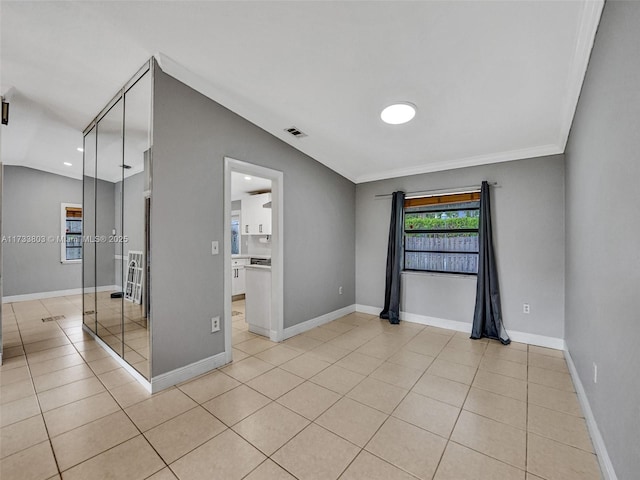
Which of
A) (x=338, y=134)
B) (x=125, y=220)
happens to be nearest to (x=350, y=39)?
(x=338, y=134)

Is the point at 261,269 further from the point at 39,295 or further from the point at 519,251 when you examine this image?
the point at 39,295

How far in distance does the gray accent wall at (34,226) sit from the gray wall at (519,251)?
6.83 meters

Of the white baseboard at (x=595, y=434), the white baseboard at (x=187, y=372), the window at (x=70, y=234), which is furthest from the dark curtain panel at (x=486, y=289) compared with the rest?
the window at (x=70, y=234)

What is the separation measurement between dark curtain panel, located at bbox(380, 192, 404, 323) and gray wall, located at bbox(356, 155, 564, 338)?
214 mm

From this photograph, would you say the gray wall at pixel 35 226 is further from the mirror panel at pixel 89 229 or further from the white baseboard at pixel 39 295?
the mirror panel at pixel 89 229

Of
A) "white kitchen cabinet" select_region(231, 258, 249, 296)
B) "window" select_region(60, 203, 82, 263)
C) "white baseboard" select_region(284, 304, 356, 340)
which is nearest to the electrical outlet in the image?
"white baseboard" select_region(284, 304, 356, 340)

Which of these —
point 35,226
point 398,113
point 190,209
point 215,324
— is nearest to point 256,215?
point 190,209

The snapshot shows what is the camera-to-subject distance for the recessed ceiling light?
265 cm

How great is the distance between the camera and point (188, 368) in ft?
8.40

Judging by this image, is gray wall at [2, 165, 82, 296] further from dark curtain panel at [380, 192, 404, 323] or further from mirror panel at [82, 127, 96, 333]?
dark curtain panel at [380, 192, 404, 323]

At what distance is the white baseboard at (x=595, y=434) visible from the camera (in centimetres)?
143

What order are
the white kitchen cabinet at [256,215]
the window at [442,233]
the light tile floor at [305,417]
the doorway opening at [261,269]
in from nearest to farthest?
1. the light tile floor at [305,417]
2. the doorway opening at [261,269]
3. the window at [442,233]
4. the white kitchen cabinet at [256,215]

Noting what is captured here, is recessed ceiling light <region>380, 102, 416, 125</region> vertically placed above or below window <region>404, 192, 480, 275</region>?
above

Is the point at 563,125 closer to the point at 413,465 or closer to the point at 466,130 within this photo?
the point at 466,130
